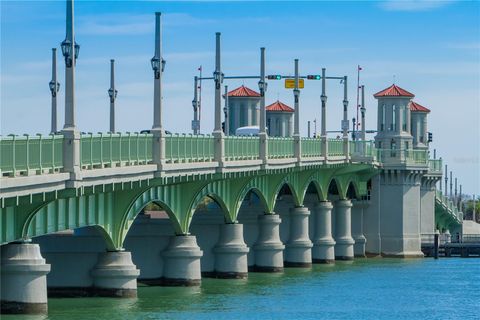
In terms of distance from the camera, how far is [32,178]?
48.6 m

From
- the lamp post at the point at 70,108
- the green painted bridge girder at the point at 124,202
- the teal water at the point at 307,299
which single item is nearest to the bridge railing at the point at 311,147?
the green painted bridge girder at the point at 124,202

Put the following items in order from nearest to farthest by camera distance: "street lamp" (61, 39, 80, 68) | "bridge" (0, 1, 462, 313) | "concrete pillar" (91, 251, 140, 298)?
"street lamp" (61, 39, 80, 68) < "bridge" (0, 1, 462, 313) < "concrete pillar" (91, 251, 140, 298)

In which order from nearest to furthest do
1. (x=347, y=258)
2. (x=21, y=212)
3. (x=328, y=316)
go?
(x=21, y=212) → (x=328, y=316) → (x=347, y=258)

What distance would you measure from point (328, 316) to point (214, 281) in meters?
20.1

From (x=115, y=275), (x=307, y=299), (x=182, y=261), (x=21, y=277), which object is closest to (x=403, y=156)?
(x=182, y=261)

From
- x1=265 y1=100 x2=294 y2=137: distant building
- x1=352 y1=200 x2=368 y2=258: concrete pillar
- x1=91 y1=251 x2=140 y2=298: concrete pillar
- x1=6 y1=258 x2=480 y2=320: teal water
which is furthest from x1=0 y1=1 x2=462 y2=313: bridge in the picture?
x1=265 y1=100 x2=294 y2=137: distant building

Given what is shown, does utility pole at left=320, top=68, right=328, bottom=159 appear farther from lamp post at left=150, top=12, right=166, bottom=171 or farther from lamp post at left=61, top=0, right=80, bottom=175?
lamp post at left=61, top=0, right=80, bottom=175

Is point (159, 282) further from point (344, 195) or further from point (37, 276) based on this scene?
point (344, 195)

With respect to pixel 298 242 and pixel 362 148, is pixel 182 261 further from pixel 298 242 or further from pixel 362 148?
pixel 362 148

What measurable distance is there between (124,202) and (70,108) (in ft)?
50.7

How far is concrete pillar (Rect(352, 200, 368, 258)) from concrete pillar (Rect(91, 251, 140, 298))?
58350 millimetres

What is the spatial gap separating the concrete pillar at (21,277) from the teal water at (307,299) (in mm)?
1273

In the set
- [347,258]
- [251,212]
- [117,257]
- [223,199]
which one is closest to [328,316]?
[117,257]

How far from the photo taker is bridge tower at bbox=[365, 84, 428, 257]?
420 ft
